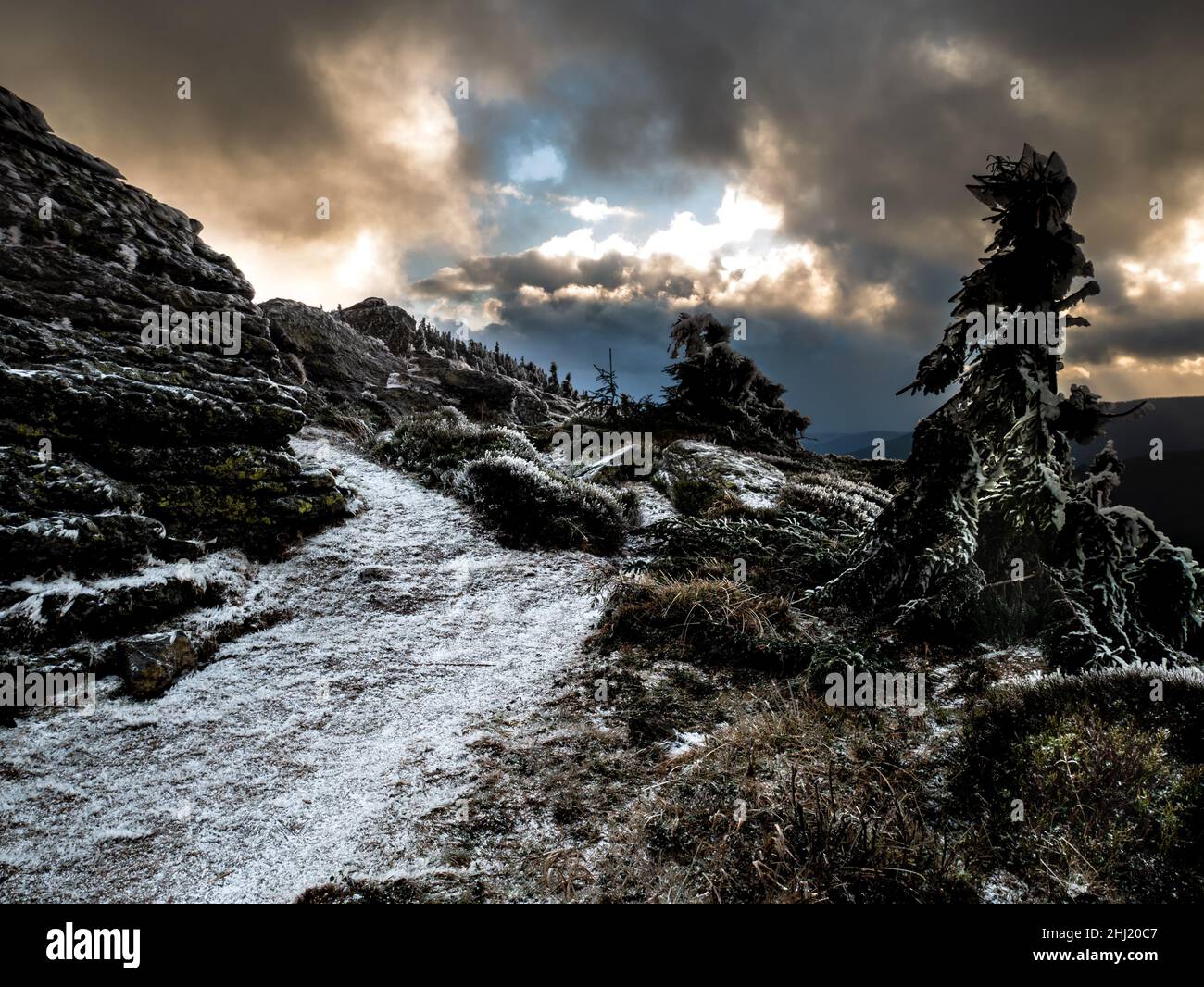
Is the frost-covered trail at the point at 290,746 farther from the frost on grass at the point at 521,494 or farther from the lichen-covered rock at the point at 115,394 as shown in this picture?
the frost on grass at the point at 521,494

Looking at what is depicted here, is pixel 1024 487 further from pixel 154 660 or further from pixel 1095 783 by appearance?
pixel 154 660

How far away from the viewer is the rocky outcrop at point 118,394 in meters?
5.62

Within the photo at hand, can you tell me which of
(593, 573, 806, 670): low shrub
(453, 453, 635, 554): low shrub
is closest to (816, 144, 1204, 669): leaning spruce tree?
(593, 573, 806, 670): low shrub

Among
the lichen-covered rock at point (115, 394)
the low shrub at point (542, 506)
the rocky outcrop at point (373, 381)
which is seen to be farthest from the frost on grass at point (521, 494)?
the rocky outcrop at point (373, 381)

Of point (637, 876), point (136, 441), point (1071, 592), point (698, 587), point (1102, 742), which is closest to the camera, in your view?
point (637, 876)

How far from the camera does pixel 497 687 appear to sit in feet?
16.2

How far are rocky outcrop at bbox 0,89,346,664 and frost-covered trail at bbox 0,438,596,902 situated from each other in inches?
56.6

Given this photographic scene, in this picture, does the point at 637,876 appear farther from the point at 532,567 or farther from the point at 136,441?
the point at 136,441

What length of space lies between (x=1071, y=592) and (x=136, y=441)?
1152cm

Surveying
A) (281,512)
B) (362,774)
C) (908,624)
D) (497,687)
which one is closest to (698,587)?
(908,624)

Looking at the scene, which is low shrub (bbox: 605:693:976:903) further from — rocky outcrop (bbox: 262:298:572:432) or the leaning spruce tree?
rocky outcrop (bbox: 262:298:572:432)

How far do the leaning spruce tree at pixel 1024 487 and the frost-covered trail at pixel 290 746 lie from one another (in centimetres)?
410

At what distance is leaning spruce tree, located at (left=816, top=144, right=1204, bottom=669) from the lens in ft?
14.6

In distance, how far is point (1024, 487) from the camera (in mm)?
5109
